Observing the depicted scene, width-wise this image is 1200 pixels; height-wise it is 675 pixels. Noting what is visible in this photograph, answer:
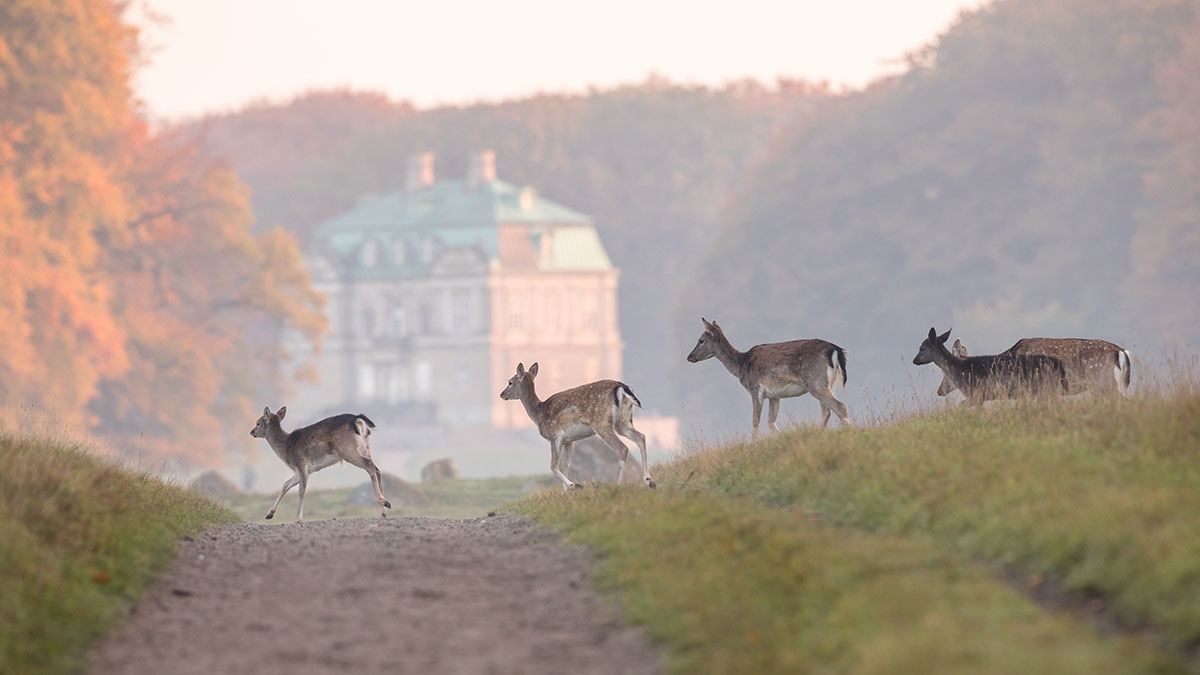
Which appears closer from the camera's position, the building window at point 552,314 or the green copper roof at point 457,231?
the green copper roof at point 457,231

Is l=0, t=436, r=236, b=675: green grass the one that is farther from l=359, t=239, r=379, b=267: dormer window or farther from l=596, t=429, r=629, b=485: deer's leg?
l=359, t=239, r=379, b=267: dormer window

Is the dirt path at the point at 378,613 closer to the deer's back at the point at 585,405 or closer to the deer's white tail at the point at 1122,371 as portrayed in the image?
the deer's back at the point at 585,405

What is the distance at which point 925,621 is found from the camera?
9.74 metres

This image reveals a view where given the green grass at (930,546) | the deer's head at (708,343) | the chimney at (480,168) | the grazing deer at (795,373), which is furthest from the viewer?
the chimney at (480,168)

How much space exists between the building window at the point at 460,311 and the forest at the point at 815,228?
34624 mm

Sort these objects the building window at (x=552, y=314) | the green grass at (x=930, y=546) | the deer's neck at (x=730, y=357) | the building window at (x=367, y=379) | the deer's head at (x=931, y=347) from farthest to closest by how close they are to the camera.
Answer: the building window at (x=367, y=379) < the building window at (x=552, y=314) < the deer's neck at (x=730, y=357) < the deer's head at (x=931, y=347) < the green grass at (x=930, y=546)

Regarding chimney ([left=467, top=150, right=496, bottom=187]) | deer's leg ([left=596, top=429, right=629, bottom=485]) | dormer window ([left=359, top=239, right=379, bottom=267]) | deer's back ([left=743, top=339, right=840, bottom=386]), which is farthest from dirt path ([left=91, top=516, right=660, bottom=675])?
chimney ([left=467, top=150, right=496, bottom=187])

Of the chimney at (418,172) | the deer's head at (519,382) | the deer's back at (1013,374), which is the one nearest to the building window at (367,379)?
the chimney at (418,172)

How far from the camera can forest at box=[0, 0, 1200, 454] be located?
5331cm

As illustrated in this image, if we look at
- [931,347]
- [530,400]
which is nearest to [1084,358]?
[931,347]

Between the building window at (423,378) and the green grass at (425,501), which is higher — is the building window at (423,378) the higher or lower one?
the higher one

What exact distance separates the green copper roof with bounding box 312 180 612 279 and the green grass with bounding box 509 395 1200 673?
99693 millimetres

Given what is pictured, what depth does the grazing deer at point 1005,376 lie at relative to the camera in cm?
1859

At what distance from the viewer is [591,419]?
1853 cm
